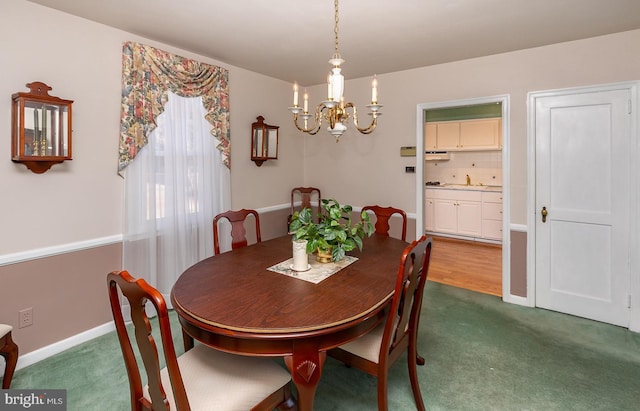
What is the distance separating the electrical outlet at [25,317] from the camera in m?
2.26

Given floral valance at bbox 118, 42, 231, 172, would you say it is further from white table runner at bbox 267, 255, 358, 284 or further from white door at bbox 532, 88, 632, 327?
white door at bbox 532, 88, 632, 327

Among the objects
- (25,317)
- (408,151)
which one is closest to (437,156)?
(408,151)

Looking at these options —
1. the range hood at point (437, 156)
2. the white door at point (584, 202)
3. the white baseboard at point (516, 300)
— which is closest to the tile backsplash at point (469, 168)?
the range hood at point (437, 156)

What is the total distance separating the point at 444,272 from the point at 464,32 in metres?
2.75

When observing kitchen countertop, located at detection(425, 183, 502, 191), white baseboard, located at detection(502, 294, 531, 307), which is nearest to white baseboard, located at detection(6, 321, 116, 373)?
white baseboard, located at detection(502, 294, 531, 307)

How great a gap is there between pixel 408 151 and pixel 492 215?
252cm

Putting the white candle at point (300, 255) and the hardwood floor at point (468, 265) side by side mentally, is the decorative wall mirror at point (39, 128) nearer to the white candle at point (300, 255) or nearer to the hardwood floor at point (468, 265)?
the white candle at point (300, 255)

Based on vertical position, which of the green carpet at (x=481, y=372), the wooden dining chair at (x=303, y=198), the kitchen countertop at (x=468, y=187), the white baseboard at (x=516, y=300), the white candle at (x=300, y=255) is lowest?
the green carpet at (x=481, y=372)

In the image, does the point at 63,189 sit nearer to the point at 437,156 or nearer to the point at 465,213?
the point at 465,213

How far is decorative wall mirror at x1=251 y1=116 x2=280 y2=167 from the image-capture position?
12.6ft

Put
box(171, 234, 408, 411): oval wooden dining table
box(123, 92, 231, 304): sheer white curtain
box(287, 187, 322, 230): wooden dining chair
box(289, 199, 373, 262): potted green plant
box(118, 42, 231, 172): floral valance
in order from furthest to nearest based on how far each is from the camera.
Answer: box(287, 187, 322, 230): wooden dining chair, box(123, 92, 231, 304): sheer white curtain, box(118, 42, 231, 172): floral valance, box(289, 199, 373, 262): potted green plant, box(171, 234, 408, 411): oval wooden dining table

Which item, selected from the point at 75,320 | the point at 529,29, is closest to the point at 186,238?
the point at 75,320

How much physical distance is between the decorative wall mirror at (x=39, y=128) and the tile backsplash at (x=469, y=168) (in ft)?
18.9

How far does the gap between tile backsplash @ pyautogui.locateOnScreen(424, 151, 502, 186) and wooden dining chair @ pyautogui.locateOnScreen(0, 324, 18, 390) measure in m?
6.21
